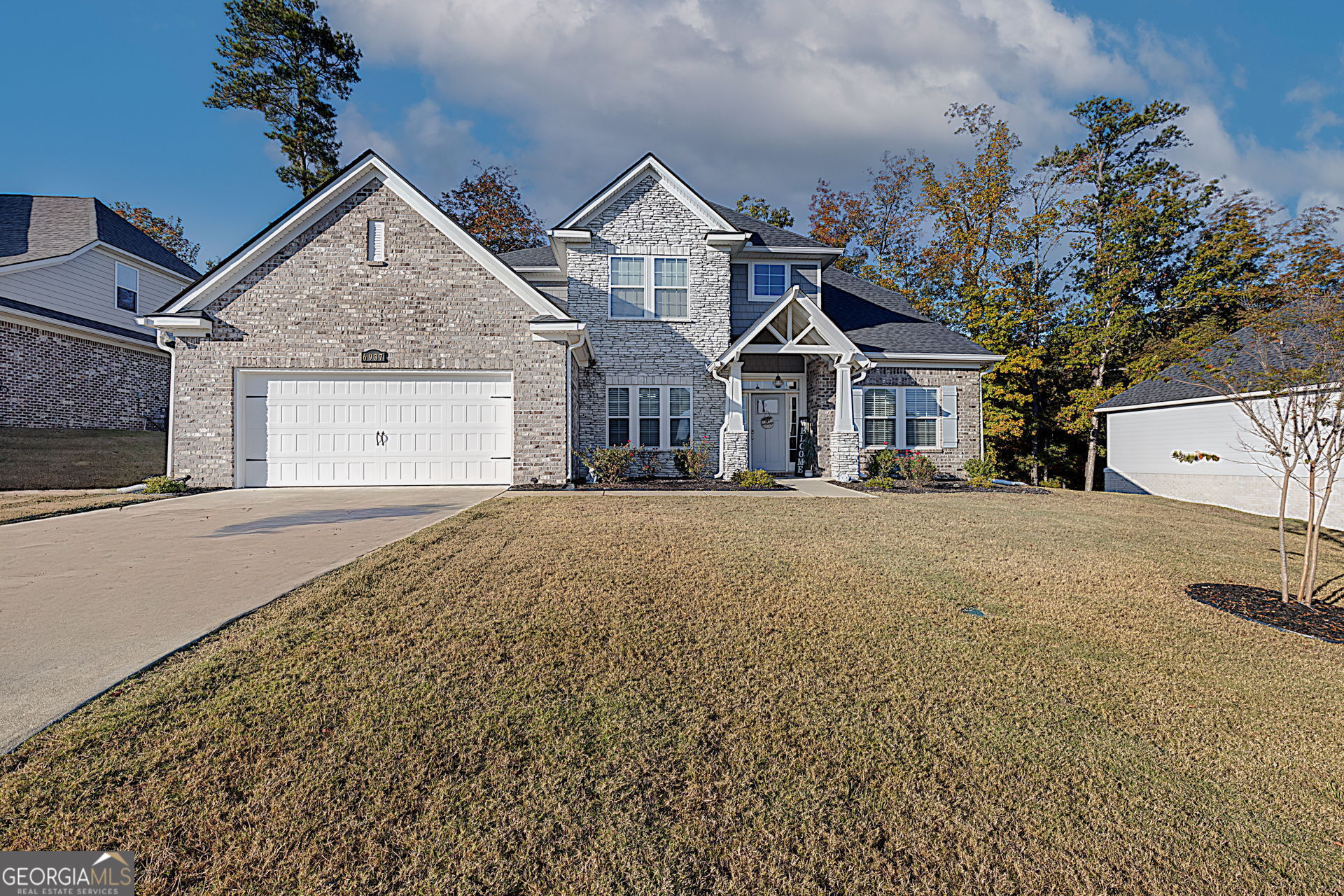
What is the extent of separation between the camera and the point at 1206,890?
2.30 metres

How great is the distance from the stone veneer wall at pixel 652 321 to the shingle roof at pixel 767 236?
4.29ft

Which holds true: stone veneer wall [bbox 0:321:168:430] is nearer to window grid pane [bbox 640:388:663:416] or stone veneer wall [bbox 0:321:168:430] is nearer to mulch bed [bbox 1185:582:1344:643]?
window grid pane [bbox 640:388:663:416]

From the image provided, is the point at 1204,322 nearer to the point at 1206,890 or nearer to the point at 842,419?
the point at 842,419

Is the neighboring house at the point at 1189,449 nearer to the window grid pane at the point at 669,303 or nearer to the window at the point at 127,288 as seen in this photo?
the window grid pane at the point at 669,303

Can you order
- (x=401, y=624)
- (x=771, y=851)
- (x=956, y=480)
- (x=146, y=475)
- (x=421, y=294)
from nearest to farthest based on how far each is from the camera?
1. (x=771, y=851)
2. (x=401, y=624)
3. (x=421, y=294)
4. (x=146, y=475)
5. (x=956, y=480)

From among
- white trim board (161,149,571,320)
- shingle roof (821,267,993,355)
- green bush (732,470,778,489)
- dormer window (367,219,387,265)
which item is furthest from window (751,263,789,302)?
dormer window (367,219,387,265)

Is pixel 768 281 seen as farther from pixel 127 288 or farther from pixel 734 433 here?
pixel 127 288

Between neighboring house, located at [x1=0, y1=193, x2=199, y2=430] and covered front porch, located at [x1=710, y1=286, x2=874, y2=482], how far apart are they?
16.9m

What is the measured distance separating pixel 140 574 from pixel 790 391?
46.8ft

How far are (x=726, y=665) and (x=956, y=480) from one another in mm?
14886

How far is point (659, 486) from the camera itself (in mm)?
12844

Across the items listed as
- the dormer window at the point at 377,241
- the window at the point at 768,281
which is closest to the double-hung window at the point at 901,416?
the window at the point at 768,281

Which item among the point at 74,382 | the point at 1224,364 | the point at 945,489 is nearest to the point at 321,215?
the point at 74,382

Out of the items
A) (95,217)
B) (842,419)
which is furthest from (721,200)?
(95,217)
